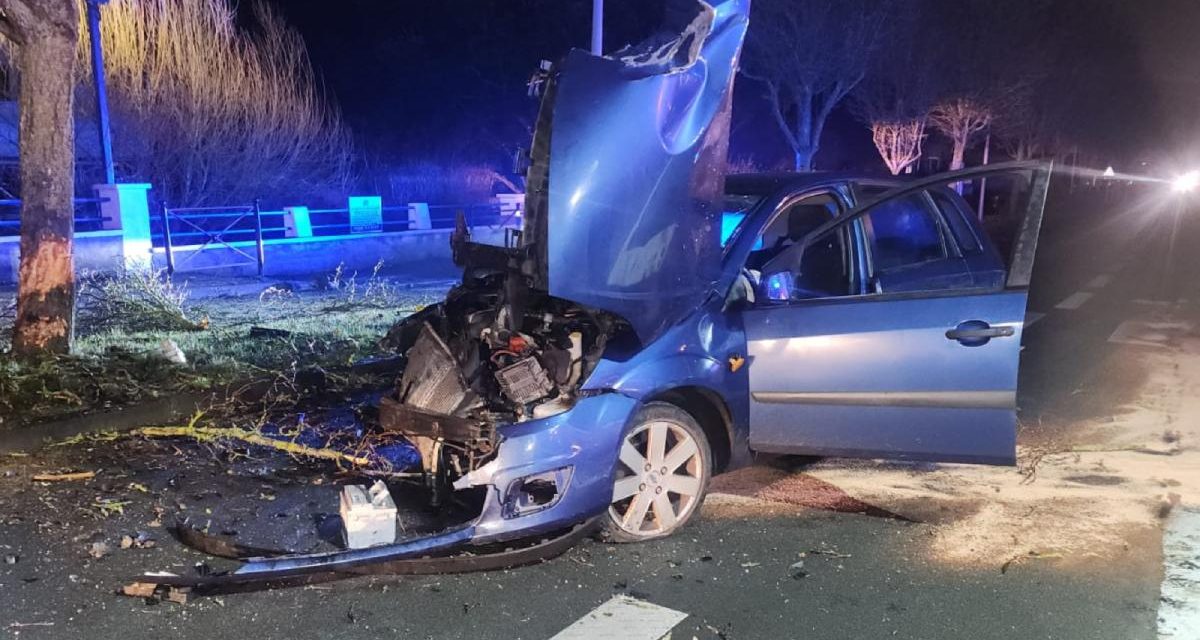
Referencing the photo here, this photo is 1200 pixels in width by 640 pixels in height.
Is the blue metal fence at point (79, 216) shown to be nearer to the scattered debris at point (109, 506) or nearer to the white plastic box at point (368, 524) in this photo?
the scattered debris at point (109, 506)

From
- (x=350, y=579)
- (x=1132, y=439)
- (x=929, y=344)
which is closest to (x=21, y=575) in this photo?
(x=350, y=579)

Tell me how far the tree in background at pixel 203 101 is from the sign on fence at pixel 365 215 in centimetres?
218

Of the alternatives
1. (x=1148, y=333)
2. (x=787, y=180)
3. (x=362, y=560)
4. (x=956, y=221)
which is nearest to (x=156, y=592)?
(x=362, y=560)

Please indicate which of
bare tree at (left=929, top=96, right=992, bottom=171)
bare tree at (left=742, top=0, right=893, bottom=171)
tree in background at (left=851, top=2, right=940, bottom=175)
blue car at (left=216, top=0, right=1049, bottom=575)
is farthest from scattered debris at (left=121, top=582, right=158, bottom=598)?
bare tree at (left=929, top=96, right=992, bottom=171)

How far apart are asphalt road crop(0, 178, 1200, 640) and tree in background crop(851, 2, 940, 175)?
1826 centimetres

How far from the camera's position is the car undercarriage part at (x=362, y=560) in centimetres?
345

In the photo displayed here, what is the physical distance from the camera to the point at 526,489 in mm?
3648

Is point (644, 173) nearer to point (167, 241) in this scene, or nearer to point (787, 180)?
point (787, 180)

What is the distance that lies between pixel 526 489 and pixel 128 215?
1166 cm

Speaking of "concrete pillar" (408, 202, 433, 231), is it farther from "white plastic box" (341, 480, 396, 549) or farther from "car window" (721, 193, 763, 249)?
"white plastic box" (341, 480, 396, 549)

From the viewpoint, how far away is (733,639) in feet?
10.3

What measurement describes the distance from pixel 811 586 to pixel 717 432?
88 centimetres

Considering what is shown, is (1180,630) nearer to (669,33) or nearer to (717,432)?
(717,432)

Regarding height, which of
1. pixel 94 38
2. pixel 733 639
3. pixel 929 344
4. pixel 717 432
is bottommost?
pixel 733 639
